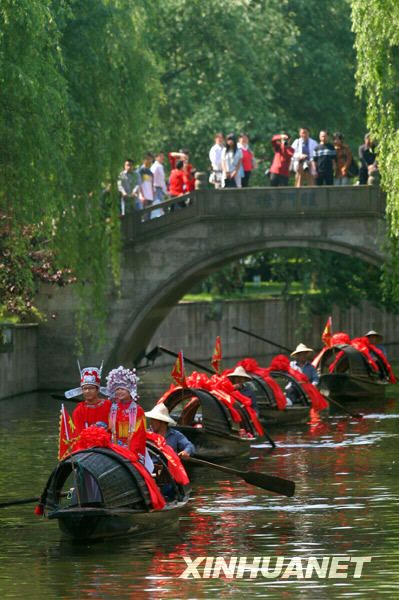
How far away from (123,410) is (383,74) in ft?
39.4

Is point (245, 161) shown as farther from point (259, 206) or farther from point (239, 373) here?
point (239, 373)

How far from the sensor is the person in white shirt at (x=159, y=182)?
41.1 m

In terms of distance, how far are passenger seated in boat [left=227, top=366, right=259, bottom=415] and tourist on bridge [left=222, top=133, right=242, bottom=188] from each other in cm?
896

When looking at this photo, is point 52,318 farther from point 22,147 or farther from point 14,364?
point 22,147

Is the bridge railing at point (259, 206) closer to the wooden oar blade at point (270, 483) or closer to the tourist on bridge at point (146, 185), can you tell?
the tourist on bridge at point (146, 185)

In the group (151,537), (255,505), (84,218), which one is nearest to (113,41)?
(84,218)

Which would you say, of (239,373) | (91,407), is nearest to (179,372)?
(239,373)

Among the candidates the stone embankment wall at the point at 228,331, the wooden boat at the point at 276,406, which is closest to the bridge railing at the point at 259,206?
the stone embankment wall at the point at 228,331

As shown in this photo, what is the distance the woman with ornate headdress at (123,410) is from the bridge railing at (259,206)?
18.0m

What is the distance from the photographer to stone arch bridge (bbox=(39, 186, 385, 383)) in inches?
Result: 1544

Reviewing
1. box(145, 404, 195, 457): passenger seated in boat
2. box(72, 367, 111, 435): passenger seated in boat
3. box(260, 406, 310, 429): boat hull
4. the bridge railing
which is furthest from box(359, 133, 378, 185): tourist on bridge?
box(72, 367, 111, 435): passenger seated in boat

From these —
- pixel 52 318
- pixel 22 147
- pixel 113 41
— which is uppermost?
pixel 113 41

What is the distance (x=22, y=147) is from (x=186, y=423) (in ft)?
16.8

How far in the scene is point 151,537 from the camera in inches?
818
